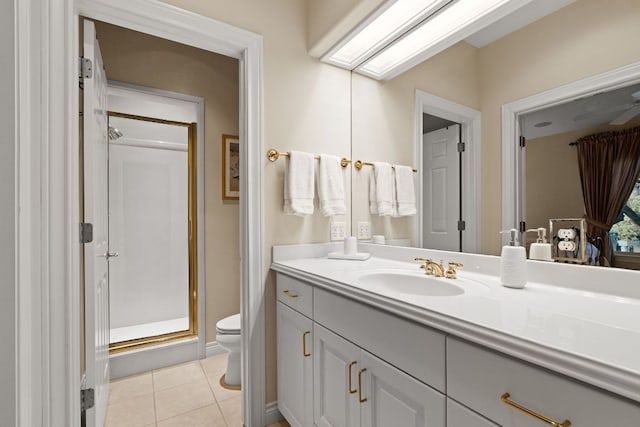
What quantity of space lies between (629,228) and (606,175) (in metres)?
0.16

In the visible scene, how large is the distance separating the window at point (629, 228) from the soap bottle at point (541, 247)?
0.17m

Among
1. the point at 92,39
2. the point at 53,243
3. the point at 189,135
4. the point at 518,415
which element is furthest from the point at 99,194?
the point at 518,415

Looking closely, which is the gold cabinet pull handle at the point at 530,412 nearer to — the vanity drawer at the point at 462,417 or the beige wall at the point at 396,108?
the vanity drawer at the point at 462,417

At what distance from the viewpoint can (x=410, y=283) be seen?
1.27 m

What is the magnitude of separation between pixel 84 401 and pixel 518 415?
1.59m

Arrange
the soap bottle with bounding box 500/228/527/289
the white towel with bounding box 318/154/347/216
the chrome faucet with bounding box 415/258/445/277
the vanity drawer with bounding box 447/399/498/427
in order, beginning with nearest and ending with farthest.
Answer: the vanity drawer with bounding box 447/399/498/427 → the soap bottle with bounding box 500/228/527/289 → the chrome faucet with bounding box 415/258/445/277 → the white towel with bounding box 318/154/347/216

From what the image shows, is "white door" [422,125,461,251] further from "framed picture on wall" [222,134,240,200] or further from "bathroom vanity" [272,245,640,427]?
"framed picture on wall" [222,134,240,200]

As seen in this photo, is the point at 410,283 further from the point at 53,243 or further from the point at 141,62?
the point at 141,62

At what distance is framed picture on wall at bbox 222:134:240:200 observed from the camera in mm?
2486

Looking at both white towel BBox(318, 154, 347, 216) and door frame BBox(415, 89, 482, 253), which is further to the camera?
white towel BBox(318, 154, 347, 216)

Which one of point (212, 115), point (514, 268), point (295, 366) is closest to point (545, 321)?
point (514, 268)

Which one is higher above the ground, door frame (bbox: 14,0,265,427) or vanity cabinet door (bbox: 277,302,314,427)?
door frame (bbox: 14,0,265,427)

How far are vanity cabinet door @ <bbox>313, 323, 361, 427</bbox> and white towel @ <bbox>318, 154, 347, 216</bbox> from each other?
704 mm

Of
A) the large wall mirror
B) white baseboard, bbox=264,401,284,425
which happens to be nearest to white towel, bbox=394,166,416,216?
the large wall mirror
